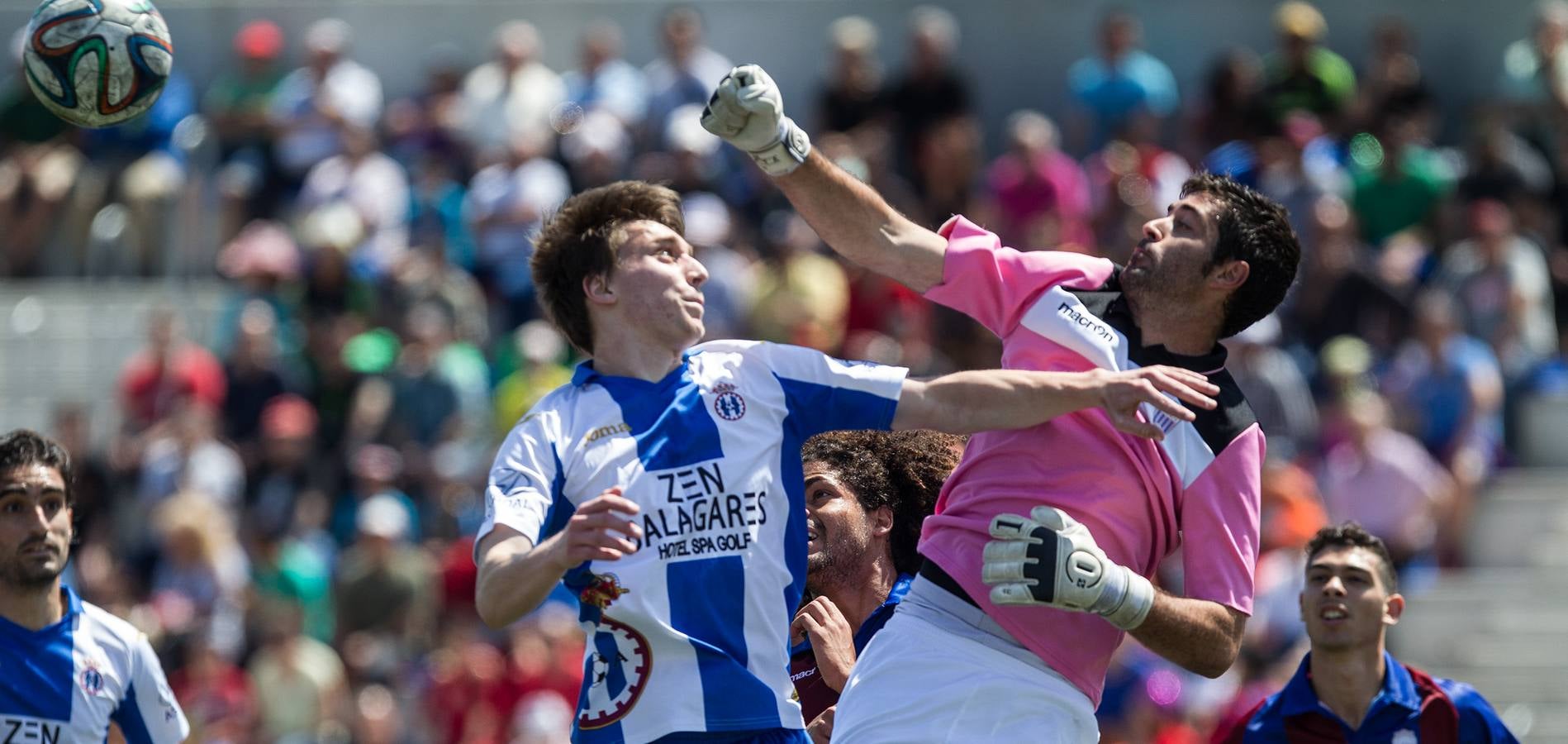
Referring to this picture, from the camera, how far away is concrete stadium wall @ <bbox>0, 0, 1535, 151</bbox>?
19.1 meters

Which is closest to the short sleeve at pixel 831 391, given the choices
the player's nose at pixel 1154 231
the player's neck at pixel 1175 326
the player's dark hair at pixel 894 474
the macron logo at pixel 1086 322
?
the macron logo at pixel 1086 322

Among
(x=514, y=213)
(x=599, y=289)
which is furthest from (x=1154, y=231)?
(x=514, y=213)

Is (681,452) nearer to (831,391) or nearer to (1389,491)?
(831,391)

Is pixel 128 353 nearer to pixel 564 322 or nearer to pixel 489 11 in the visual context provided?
pixel 489 11

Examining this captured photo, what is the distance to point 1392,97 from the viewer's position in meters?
17.0

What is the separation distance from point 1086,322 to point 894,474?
4.32ft

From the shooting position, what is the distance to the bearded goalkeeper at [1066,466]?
20.4 feet

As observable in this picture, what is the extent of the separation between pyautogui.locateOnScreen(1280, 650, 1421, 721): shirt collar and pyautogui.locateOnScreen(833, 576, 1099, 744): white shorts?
2097 millimetres

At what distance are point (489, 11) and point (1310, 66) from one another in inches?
302

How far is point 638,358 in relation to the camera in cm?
621

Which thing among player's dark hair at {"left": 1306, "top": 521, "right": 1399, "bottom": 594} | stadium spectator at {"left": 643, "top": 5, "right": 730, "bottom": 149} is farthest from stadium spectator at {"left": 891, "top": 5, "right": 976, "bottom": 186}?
player's dark hair at {"left": 1306, "top": 521, "right": 1399, "bottom": 594}

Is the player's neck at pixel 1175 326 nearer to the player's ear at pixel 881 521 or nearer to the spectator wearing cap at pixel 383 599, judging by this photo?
the player's ear at pixel 881 521

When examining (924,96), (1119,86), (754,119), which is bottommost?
(924,96)

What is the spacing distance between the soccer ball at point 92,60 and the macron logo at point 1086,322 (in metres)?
3.29
